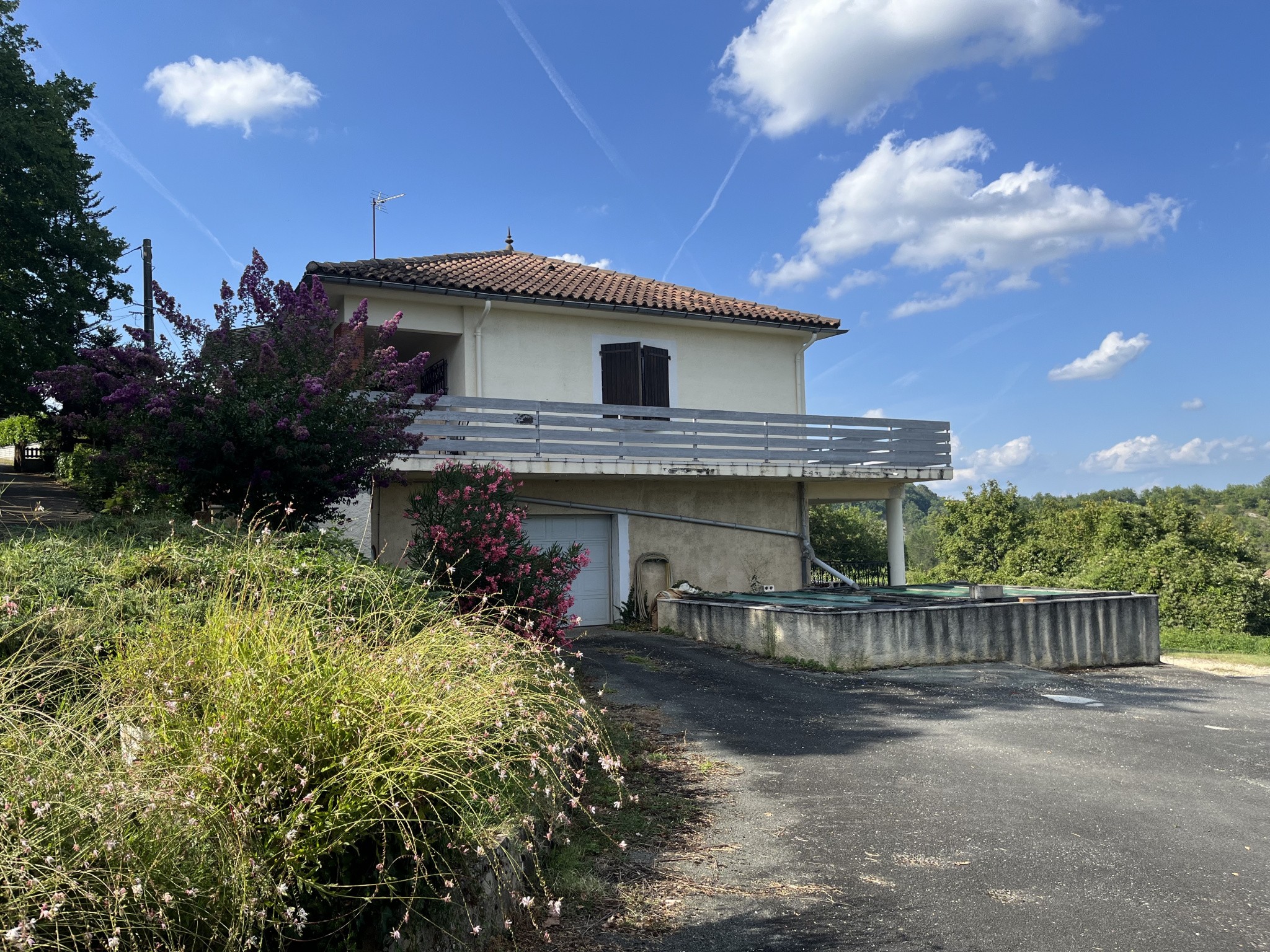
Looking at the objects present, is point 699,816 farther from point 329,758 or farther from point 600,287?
point 600,287

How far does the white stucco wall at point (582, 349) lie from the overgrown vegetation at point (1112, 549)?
50.8 ft

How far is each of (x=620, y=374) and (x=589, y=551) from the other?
11.6ft

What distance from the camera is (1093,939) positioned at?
3852 millimetres

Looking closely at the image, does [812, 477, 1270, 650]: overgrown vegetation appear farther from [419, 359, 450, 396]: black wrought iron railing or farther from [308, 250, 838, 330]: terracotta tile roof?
[419, 359, 450, 396]: black wrought iron railing

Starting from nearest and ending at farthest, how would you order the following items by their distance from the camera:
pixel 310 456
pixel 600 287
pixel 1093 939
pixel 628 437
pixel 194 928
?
pixel 194 928, pixel 1093 939, pixel 310 456, pixel 628 437, pixel 600 287

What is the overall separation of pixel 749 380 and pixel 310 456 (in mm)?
11198

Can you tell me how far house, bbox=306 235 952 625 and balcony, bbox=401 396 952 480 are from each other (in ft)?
0.12

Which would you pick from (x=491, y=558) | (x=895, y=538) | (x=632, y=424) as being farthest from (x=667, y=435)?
(x=491, y=558)

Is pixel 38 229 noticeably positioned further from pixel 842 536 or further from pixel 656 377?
pixel 842 536

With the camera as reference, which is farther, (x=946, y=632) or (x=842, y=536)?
(x=842, y=536)

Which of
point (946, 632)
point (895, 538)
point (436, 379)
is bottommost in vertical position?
point (946, 632)

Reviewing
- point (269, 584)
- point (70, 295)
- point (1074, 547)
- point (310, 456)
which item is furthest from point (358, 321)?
point (1074, 547)

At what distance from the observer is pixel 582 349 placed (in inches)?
677

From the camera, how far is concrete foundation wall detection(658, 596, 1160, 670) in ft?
39.6
